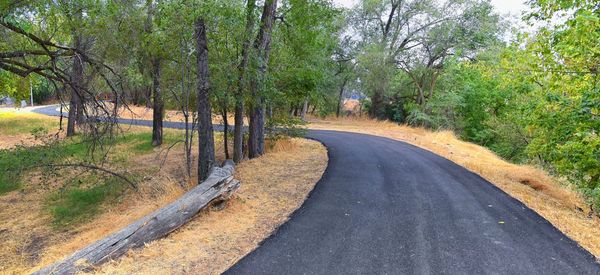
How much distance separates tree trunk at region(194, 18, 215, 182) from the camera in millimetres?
8125

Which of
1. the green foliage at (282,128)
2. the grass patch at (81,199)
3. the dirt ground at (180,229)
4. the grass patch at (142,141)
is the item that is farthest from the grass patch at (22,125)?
the green foliage at (282,128)

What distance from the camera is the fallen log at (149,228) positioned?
4.25 metres

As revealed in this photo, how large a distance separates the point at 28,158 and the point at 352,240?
26.9ft

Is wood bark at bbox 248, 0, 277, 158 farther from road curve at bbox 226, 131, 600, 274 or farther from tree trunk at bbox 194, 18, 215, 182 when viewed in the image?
road curve at bbox 226, 131, 600, 274

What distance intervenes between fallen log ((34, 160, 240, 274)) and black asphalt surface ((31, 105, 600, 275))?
131 cm

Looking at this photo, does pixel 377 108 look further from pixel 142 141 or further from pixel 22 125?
pixel 22 125

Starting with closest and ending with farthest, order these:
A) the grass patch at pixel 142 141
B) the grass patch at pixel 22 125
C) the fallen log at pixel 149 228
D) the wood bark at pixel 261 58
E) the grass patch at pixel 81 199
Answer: the fallen log at pixel 149 228, the grass patch at pixel 81 199, the wood bark at pixel 261 58, the grass patch at pixel 142 141, the grass patch at pixel 22 125

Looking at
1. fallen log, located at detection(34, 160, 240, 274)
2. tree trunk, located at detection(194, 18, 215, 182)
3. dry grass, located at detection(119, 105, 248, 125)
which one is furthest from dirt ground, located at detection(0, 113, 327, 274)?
dry grass, located at detection(119, 105, 248, 125)

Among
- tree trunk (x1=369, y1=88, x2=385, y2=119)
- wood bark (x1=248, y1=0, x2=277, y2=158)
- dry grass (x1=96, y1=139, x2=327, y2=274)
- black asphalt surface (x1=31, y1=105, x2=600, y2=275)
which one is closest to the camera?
dry grass (x1=96, y1=139, x2=327, y2=274)

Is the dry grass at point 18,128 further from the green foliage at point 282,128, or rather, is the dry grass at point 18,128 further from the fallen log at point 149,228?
the fallen log at point 149,228

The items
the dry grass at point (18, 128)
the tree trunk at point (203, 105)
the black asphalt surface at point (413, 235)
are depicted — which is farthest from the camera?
the dry grass at point (18, 128)

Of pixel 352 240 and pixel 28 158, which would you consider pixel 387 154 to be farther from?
pixel 28 158

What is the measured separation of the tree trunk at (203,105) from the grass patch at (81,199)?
9.91 ft

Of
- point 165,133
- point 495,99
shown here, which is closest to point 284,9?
point 165,133
